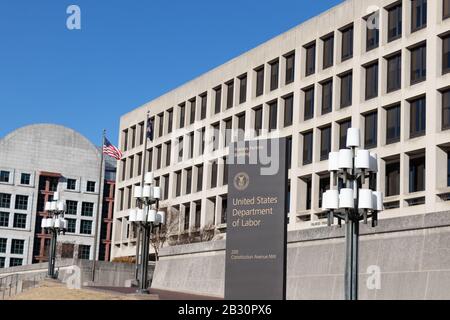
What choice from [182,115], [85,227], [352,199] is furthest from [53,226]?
[85,227]

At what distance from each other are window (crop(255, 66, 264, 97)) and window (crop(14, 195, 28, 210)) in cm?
6168

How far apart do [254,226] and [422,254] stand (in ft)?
19.2

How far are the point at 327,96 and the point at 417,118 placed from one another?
972 centimetres

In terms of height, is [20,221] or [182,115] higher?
[182,115]

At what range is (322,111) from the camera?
58844 millimetres

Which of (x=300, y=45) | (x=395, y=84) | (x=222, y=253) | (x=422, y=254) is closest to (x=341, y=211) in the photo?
(x=422, y=254)

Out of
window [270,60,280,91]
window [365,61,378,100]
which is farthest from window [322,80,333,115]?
window [270,60,280,91]

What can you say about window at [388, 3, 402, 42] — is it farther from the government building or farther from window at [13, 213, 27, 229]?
window at [13, 213, 27, 229]

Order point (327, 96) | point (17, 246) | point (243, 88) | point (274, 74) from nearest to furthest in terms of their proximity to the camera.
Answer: point (327, 96)
point (274, 74)
point (243, 88)
point (17, 246)

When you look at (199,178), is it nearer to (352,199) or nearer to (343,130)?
(343,130)

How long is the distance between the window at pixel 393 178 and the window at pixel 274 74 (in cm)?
1481

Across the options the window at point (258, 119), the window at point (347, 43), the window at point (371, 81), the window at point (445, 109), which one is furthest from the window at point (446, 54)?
the window at point (258, 119)

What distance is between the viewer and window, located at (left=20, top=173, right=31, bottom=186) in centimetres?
11762

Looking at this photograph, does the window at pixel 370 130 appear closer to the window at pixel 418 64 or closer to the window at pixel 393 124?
the window at pixel 393 124
